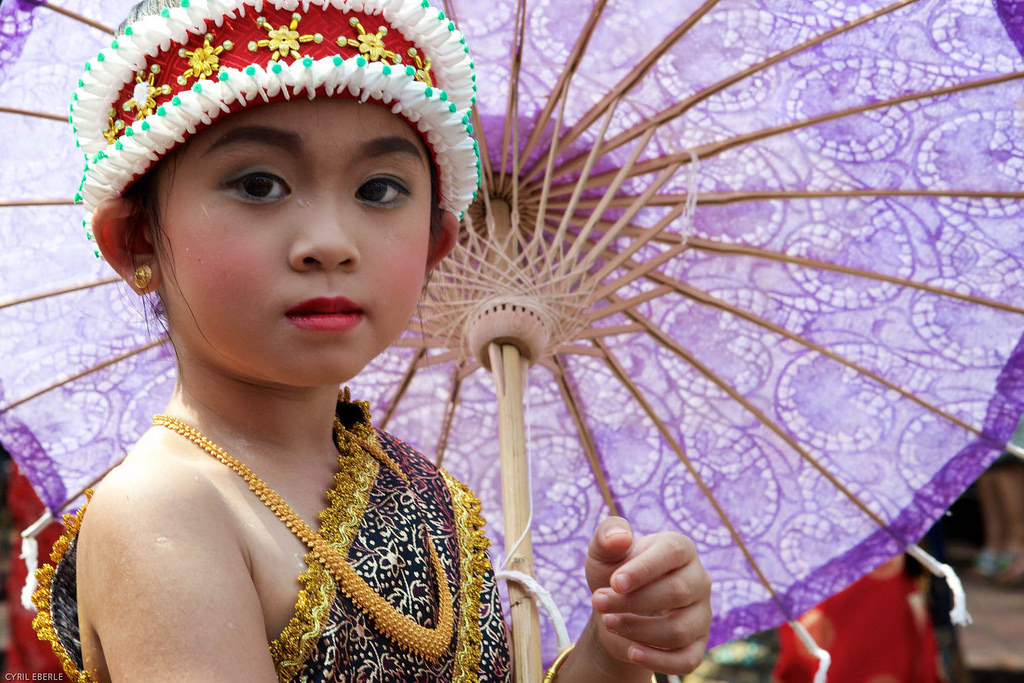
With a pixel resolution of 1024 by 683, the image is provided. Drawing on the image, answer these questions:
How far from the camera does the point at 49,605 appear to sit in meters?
1.25

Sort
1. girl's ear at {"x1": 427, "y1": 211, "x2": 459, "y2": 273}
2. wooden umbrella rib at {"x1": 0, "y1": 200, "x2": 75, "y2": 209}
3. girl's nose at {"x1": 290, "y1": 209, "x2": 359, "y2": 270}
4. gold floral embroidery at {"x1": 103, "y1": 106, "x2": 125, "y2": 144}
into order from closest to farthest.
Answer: girl's nose at {"x1": 290, "y1": 209, "x2": 359, "y2": 270} → gold floral embroidery at {"x1": 103, "y1": 106, "x2": 125, "y2": 144} → girl's ear at {"x1": 427, "y1": 211, "x2": 459, "y2": 273} → wooden umbrella rib at {"x1": 0, "y1": 200, "x2": 75, "y2": 209}

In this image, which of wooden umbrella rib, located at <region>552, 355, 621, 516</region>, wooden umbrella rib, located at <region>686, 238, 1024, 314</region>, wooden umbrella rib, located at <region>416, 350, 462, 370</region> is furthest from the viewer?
wooden umbrella rib, located at <region>552, 355, 621, 516</region>

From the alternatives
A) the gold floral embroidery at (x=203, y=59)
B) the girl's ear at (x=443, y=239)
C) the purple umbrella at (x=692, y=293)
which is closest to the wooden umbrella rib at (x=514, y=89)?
the purple umbrella at (x=692, y=293)

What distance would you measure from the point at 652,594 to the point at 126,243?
747mm

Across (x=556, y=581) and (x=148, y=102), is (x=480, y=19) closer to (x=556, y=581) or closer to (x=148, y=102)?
(x=148, y=102)

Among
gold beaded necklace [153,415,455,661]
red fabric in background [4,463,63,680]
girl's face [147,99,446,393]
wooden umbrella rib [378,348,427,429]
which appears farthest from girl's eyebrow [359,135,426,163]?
red fabric in background [4,463,63,680]

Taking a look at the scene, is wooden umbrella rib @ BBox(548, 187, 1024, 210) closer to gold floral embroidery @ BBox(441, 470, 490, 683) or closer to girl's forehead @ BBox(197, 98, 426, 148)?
gold floral embroidery @ BBox(441, 470, 490, 683)

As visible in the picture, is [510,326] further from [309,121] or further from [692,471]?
[309,121]

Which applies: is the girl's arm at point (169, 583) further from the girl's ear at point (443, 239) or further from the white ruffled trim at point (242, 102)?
the girl's ear at point (443, 239)

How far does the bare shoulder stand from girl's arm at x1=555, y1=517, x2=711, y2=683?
423 mm

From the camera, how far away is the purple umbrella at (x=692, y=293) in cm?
200

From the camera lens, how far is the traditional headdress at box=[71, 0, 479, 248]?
1.15 metres

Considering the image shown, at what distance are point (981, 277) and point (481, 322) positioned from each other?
98 centimetres

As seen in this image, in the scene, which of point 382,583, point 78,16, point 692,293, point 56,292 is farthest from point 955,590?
point 78,16
